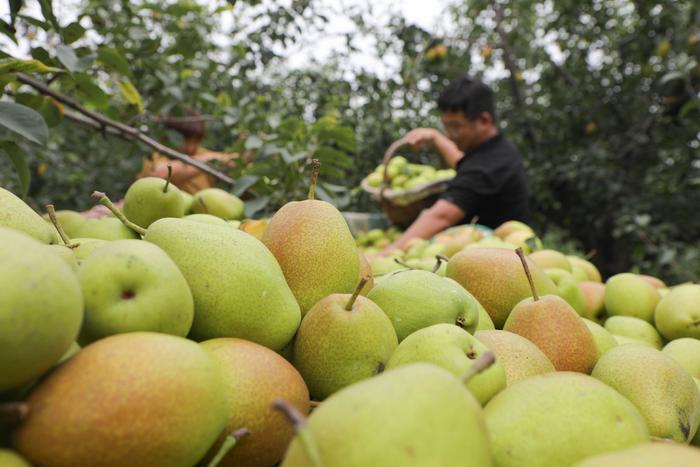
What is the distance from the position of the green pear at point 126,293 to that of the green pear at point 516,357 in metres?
0.51

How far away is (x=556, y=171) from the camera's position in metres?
5.79

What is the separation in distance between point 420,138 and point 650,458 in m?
4.12

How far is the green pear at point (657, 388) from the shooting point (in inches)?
35.0

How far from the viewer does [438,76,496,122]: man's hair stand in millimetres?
3908

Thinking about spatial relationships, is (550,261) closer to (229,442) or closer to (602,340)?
(602,340)

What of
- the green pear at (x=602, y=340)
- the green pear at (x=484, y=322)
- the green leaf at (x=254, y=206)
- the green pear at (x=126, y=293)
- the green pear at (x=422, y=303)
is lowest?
the green pear at (x=602, y=340)

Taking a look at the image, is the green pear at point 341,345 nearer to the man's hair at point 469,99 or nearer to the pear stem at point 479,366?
the pear stem at point 479,366

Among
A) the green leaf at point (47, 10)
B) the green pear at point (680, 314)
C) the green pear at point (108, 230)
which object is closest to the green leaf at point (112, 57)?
the green leaf at point (47, 10)

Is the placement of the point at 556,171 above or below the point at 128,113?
below

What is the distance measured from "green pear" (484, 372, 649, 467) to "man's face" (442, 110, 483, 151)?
3430 millimetres

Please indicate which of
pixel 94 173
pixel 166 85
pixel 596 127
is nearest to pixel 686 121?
pixel 596 127

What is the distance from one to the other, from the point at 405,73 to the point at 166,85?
2.84 meters

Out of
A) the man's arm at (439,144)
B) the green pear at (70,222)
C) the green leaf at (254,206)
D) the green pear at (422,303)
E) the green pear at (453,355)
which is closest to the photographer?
the green pear at (453,355)

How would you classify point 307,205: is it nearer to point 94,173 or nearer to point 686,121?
point 686,121
